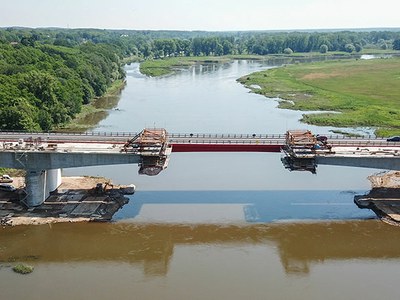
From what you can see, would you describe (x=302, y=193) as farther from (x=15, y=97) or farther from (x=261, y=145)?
(x=15, y=97)

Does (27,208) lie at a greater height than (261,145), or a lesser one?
lesser

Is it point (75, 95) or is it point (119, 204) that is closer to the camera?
point (119, 204)

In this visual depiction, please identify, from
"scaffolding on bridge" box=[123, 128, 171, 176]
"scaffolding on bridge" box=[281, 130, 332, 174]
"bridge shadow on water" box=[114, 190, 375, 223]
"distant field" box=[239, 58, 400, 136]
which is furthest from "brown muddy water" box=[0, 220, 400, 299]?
"distant field" box=[239, 58, 400, 136]

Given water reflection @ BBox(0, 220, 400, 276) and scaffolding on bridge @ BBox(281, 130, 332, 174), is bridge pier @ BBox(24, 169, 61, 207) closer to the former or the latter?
water reflection @ BBox(0, 220, 400, 276)

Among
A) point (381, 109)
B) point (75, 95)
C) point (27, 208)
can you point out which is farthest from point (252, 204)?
point (381, 109)

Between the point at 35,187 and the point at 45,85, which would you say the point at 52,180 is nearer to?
the point at 35,187

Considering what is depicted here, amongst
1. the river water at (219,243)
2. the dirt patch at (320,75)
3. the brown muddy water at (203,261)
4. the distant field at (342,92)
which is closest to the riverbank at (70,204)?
the river water at (219,243)

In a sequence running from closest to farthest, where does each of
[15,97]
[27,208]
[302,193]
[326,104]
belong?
[27,208]
[302,193]
[15,97]
[326,104]
